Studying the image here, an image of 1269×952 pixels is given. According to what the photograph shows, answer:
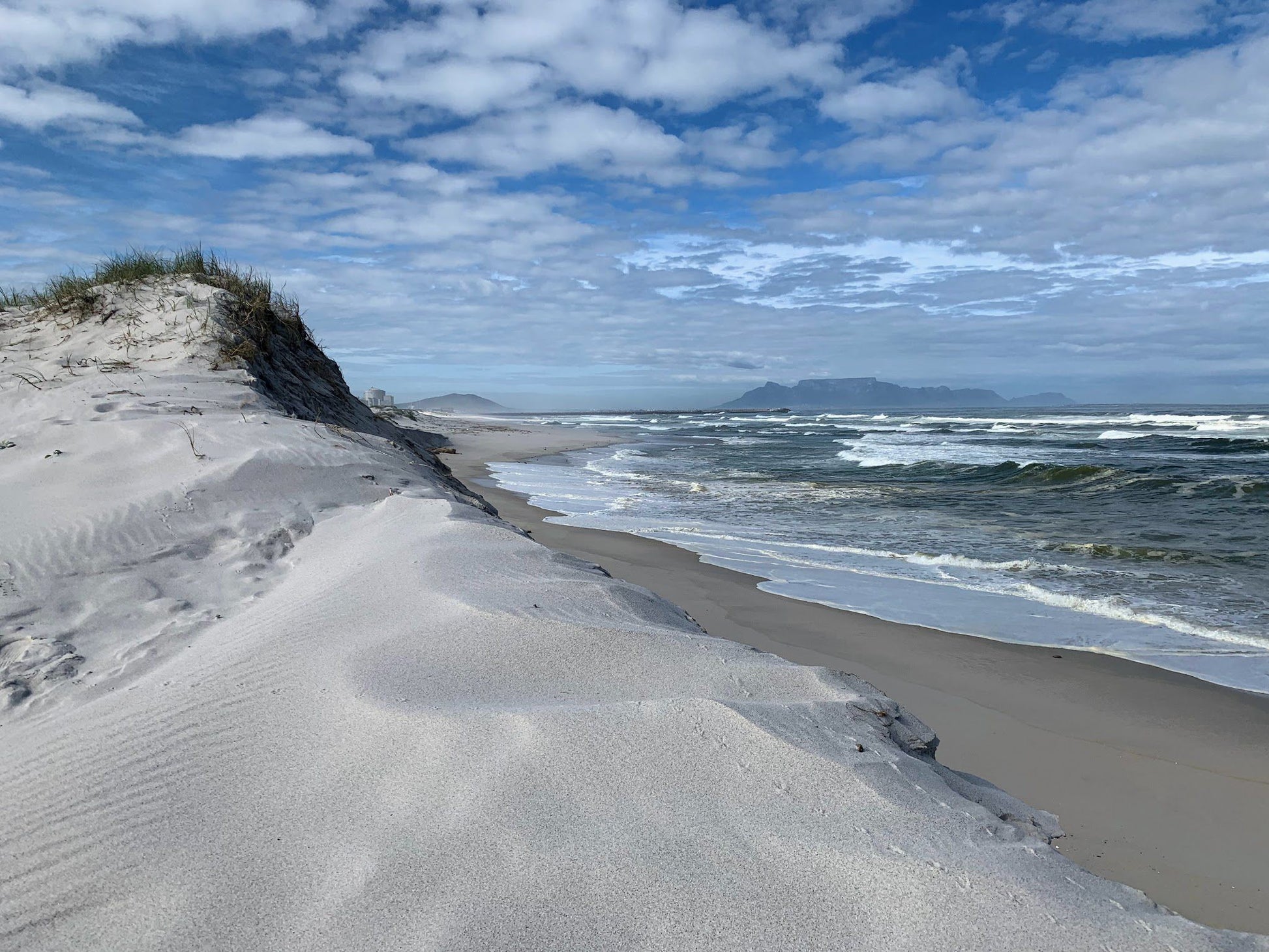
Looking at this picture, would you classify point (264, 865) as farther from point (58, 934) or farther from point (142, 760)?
point (142, 760)

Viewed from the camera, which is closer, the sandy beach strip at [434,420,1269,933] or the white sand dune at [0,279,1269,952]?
the white sand dune at [0,279,1269,952]

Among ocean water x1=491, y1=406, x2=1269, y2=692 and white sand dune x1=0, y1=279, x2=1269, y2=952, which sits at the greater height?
white sand dune x1=0, y1=279, x2=1269, y2=952

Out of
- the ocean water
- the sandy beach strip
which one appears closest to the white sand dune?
the sandy beach strip

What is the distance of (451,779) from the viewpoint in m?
1.90

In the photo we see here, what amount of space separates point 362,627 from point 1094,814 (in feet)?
10.6

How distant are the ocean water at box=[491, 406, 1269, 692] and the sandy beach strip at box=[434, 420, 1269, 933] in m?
0.44

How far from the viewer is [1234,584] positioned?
275 inches

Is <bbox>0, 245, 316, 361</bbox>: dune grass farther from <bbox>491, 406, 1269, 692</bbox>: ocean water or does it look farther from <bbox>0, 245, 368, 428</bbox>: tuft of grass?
<bbox>491, 406, 1269, 692</bbox>: ocean water

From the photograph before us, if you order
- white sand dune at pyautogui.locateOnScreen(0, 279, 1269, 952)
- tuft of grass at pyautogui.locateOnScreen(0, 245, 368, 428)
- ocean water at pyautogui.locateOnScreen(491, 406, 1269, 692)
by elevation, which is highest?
tuft of grass at pyautogui.locateOnScreen(0, 245, 368, 428)

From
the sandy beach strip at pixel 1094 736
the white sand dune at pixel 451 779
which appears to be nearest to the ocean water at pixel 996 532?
the sandy beach strip at pixel 1094 736

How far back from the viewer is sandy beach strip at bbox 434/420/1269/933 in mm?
2785

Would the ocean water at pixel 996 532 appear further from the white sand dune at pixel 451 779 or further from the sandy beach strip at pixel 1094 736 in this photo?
the white sand dune at pixel 451 779

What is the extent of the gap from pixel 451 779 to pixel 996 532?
9723 millimetres

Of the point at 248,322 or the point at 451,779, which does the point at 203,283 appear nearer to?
the point at 248,322
